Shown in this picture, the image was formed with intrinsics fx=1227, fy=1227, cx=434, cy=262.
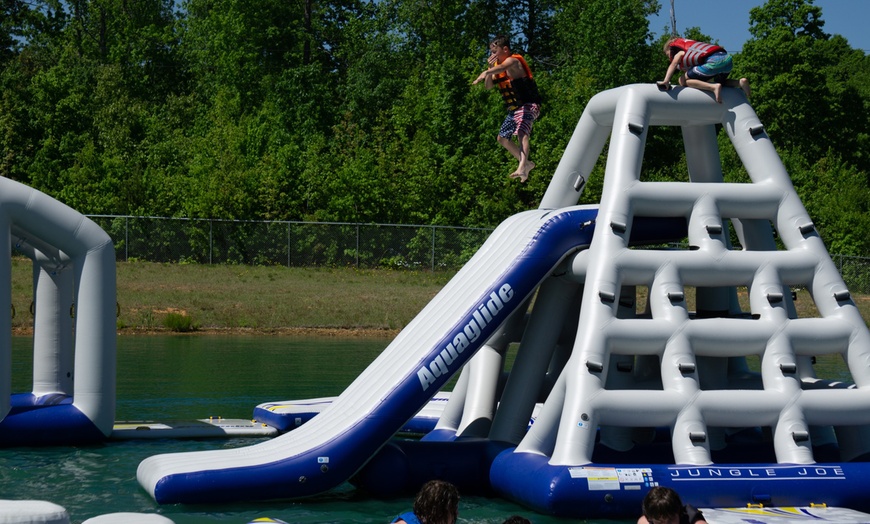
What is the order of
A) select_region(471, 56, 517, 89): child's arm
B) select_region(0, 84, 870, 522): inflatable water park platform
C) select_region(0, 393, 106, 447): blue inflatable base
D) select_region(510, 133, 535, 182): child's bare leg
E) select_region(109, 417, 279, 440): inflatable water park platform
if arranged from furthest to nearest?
1. select_region(109, 417, 279, 440): inflatable water park platform
2. select_region(0, 393, 106, 447): blue inflatable base
3. select_region(471, 56, 517, 89): child's arm
4. select_region(510, 133, 535, 182): child's bare leg
5. select_region(0, 84, 870, 522): inflatable water park platform

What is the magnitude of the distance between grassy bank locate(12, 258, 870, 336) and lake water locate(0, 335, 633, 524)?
5.96 feet

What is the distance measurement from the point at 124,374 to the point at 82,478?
8388 millimetres

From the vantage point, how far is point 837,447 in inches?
431

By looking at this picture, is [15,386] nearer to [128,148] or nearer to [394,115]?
[394,115]

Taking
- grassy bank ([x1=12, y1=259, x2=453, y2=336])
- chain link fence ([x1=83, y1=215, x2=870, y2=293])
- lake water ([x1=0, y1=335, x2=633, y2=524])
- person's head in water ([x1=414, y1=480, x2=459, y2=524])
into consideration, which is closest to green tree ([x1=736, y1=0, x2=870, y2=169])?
chain link fence ([x1=83, y1=215, x2=870, y2=293])

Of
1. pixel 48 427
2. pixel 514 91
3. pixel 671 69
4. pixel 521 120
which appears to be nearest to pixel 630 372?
pixel 671 69

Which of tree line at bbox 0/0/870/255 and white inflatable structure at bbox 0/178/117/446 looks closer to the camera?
white inflatable structure at bbox 0/178/117/446

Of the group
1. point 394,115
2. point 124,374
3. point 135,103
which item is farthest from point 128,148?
point 124,374

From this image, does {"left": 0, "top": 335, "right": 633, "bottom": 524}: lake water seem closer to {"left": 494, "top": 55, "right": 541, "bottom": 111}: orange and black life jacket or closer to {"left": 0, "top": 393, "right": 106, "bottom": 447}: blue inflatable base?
{"left": 0, "top": 393, "right": 106, "bottom": 447}: blue inflatable base

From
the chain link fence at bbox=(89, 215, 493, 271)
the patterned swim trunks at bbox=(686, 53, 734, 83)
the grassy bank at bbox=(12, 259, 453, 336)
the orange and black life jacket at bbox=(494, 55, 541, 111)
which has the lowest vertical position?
the grassy bank at bbox=(12, 259, 453, 336)

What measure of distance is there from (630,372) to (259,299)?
810 inches

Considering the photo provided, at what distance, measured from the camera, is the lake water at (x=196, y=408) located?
973 cm

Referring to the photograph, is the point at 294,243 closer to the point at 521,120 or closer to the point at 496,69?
the point at 521,120

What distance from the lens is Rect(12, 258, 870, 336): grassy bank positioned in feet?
92.2
